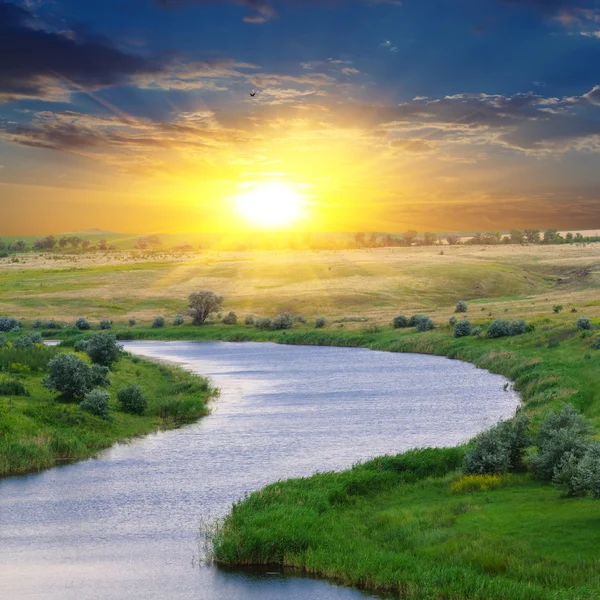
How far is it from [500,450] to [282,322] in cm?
8920

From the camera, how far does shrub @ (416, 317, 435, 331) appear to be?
10119cm

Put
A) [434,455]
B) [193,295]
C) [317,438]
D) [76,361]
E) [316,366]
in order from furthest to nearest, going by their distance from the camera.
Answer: [193,295] → [316,366] → [76,361] → [317,438] → [434,455]

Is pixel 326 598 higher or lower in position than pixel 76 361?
lower

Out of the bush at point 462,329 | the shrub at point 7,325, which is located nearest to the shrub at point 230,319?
the shrub at point 7,325

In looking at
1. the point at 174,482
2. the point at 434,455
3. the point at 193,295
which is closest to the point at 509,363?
the point at 434,455

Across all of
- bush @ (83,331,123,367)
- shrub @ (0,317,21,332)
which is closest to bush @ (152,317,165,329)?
shrub @ (0,317,21,332)

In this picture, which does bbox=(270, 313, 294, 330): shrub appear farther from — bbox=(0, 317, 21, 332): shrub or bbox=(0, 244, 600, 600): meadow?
bbox=(0, 317, 21, 332): shrub

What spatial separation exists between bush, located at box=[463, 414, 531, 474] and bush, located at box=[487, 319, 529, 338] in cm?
5317

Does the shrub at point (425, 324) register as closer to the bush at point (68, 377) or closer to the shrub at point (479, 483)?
the bush at point (68, 377)

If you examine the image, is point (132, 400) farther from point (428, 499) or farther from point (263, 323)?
point (263, 323)

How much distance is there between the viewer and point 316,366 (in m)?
81.8

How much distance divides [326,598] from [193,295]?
4265 inches

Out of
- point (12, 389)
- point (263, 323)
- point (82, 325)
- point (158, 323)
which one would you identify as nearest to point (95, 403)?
point (12, 389)

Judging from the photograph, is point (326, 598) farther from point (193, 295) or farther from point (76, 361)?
point (193, 295)
